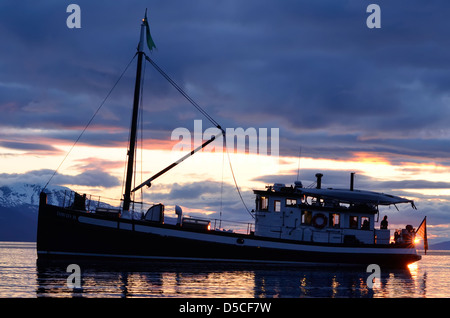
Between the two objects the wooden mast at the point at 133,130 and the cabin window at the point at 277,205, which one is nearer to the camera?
the wooden mast at the point at 133,130

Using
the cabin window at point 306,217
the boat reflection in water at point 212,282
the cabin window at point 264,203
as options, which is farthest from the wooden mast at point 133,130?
the cabin window at point 306,217

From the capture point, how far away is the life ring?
48.5m

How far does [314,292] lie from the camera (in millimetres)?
31938

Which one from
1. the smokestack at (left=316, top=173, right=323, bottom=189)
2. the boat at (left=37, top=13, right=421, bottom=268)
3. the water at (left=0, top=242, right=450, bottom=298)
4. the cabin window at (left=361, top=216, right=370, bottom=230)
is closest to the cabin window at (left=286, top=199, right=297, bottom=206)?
the boat at (left=37, top=13, right=421, bottom=268)

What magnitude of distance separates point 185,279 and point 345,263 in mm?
17747

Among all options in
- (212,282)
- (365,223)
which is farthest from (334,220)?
(212,282)

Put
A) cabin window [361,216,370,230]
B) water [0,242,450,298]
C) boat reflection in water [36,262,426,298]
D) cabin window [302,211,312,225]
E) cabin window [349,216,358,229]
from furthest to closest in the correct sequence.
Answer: cabin window [361,216,370,230] < cabin window [349,216,358,229] < cabin window [302,211,312,225] < boat reflection in water [36,262,426,298] < water [0,242,450,298]

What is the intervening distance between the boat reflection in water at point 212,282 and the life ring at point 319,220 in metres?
3.65

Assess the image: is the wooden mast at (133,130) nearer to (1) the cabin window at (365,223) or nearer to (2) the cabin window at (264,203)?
(2) the cabin window at (264,203)

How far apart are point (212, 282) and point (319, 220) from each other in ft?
54.2

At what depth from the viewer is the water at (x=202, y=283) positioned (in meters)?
29.0

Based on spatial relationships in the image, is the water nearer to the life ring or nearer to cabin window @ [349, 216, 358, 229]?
the life ring

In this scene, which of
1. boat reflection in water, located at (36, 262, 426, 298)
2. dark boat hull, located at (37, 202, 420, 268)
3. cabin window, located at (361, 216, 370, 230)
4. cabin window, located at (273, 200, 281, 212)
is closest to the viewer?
boat reflection in water, located at (36, 262, 426, 298)

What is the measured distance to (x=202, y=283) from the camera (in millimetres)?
33906
